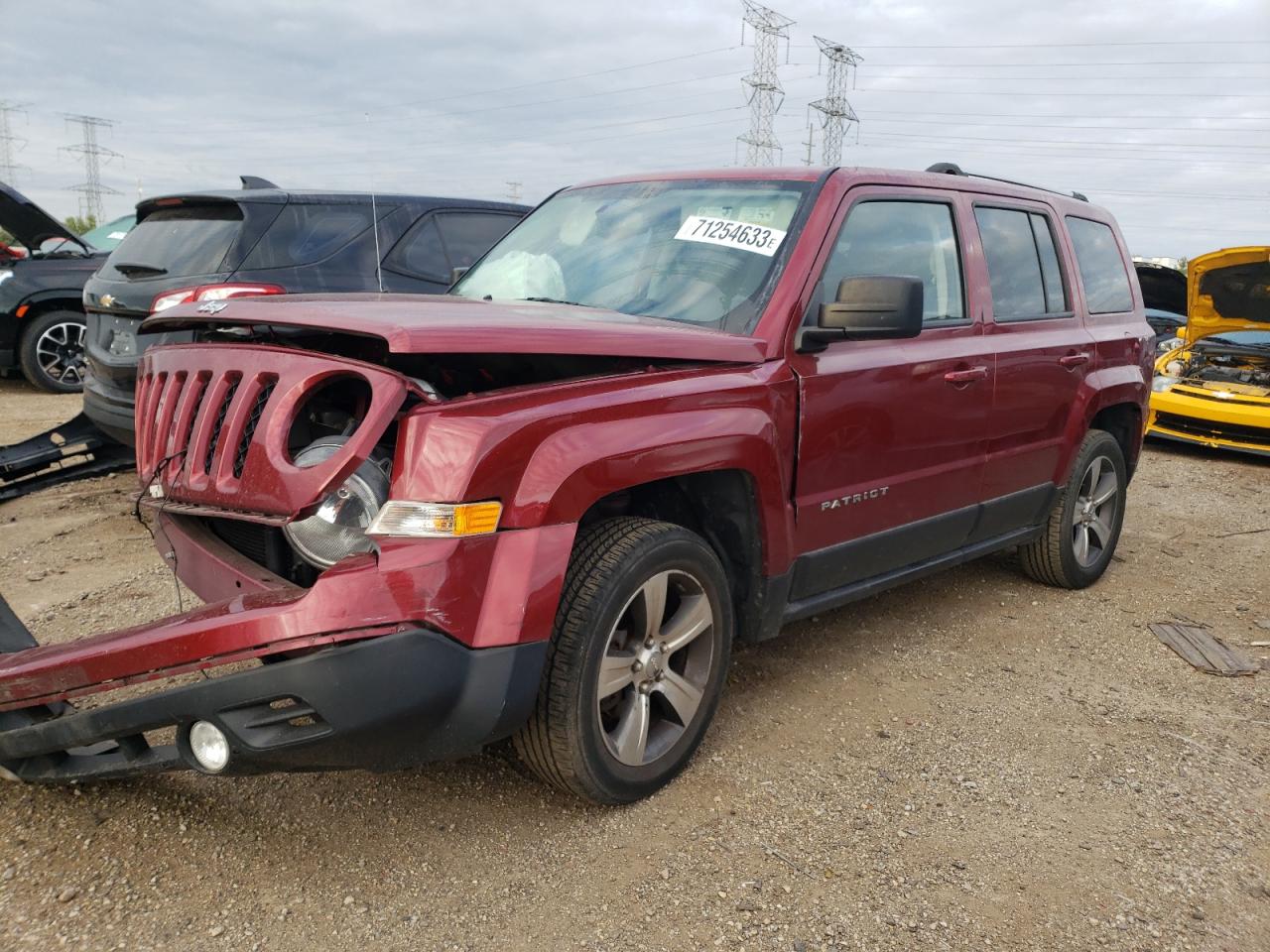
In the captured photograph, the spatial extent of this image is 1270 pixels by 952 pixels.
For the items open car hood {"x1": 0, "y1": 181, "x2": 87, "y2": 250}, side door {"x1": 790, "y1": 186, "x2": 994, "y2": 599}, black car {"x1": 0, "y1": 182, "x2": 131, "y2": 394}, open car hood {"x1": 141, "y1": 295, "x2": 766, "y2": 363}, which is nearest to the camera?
open car hood {"x1": 141, "y1": 295, "x2": 766, "y2": 363}

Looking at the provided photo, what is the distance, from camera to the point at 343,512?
7.64ft

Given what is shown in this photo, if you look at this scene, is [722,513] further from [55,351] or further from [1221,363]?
[55,351]

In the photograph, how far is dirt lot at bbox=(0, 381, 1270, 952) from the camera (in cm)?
231

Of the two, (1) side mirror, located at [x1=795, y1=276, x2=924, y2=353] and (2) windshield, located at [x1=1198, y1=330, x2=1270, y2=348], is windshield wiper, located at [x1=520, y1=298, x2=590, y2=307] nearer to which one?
(1) side mirror, located at [x1=795, y1=276, x2=924, y2=353]

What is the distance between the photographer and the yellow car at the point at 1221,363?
27.6 feet

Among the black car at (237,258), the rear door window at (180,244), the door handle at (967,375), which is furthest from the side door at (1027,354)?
the rear door window at (180,244)

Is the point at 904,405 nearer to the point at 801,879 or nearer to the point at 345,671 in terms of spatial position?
the point at 801,879

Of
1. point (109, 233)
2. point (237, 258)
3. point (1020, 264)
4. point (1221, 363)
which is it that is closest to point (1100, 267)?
point (1020, 264)

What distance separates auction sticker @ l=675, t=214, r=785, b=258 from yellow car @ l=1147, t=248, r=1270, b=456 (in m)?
6.44

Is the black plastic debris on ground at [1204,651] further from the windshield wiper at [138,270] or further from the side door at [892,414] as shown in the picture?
the windshield wiper at [138,270]

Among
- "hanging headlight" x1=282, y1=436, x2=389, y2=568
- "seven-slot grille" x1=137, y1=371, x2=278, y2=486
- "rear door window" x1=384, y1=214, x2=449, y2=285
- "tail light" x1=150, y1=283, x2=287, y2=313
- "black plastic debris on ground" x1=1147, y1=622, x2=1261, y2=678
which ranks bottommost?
"black plastic debris on ground" x1=1147, y1=622, x2=1261, y2=678

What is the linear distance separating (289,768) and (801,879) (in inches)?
50.4

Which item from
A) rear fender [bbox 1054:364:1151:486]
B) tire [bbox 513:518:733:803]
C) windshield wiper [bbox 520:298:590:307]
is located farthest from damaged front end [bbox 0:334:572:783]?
rear fender [bbox 1054:364:1151:486]

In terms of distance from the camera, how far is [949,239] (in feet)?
12.5
